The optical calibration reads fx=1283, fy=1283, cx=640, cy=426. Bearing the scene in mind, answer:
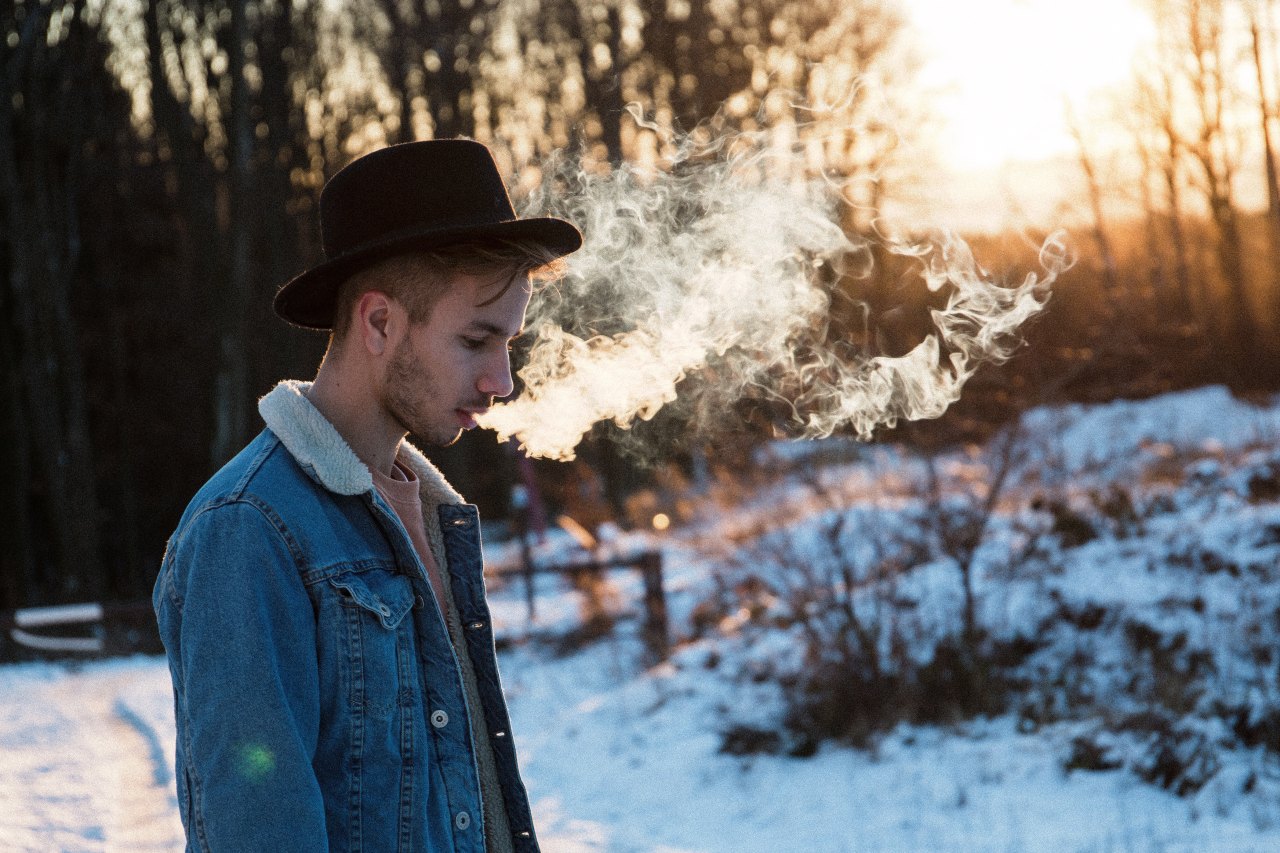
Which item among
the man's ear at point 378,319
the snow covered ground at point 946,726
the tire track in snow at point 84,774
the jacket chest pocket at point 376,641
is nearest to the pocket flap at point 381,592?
the jacket chest pocket at point 376,641

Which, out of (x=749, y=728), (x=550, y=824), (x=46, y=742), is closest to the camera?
(x=550, y=824)

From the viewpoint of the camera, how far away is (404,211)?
2510mm

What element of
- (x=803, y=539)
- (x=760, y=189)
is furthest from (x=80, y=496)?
(x=760, y=189)

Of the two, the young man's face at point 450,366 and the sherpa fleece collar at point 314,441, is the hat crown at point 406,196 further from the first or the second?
the sherpa fleece collar at point 314,441

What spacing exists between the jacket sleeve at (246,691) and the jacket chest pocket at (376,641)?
102 millimetres

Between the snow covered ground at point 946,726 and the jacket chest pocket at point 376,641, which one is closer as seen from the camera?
the jacket chest pocket at point 376,641

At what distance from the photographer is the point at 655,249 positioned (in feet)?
17.7

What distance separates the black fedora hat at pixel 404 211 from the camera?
8.14 feet

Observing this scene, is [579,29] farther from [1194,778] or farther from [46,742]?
[1194,778]

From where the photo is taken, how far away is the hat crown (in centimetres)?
251

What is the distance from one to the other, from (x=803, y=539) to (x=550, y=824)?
11.5ft

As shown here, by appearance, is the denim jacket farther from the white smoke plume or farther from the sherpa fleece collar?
the white smoke plume

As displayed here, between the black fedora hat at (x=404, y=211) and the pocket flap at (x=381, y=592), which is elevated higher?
the black fedora hat at (x=404, y=211)

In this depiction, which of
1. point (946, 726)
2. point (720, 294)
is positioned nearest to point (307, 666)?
point (720, 294)
